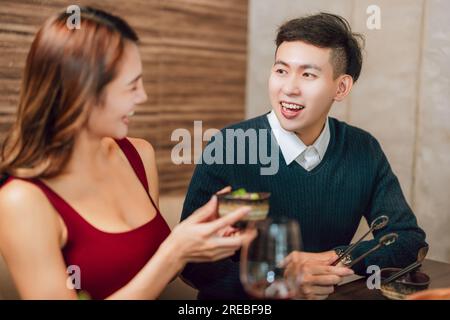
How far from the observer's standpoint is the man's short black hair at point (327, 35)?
1.73m

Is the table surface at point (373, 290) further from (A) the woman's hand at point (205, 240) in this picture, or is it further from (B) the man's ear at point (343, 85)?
(B) the man's ear at point (343, 85)

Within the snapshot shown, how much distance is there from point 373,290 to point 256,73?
232 centimetres

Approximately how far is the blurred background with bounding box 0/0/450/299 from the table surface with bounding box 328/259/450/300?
672 millimetres

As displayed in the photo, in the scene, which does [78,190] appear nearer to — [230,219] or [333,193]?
[230,219]

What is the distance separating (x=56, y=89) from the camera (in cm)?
119

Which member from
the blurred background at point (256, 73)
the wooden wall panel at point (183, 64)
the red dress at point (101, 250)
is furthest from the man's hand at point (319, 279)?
the wooden wall panel at point (183, 64)

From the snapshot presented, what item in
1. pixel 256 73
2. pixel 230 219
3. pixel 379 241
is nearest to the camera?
pixel 230 219

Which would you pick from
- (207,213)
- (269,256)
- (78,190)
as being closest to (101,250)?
(78,190)

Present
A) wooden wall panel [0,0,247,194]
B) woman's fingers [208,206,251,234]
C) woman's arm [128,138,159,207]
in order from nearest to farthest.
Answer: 1. woman's fingers [208,206,251,234]
2. woman's arm [128,138,159,207]
3. wooden wall panel [0,0,247,194]

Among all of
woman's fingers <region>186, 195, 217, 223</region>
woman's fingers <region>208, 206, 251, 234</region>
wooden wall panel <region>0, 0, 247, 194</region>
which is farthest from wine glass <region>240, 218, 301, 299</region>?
wooden wall panel <region>0, 0, 247, 194</region>

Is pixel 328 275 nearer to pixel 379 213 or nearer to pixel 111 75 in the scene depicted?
pixel 379 213

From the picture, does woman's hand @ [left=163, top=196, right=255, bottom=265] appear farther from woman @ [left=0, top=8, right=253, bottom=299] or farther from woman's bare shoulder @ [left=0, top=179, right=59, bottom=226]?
woman's bare shoulder @ [left=0, top=179, right=59, bottom=226]

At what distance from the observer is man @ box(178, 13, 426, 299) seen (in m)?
1.70

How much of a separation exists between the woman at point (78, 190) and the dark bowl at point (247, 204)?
26 mm
